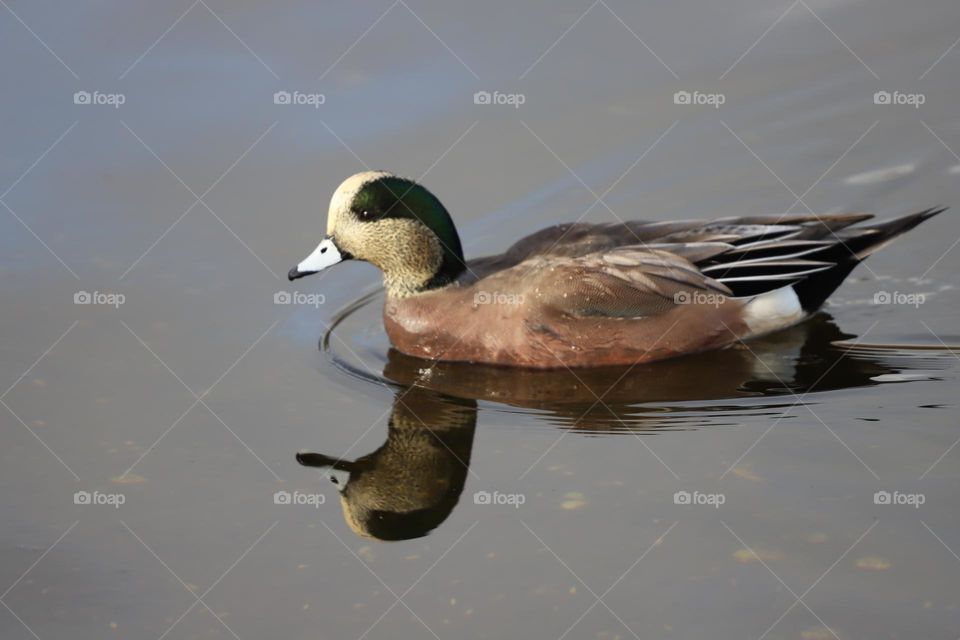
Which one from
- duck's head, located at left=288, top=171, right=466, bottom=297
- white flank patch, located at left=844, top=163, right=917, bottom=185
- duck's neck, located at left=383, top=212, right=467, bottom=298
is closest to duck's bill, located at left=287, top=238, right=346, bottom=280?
duck's head, located at left=288, top=171, right=466, bottom=297

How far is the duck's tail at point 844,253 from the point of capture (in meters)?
10.2

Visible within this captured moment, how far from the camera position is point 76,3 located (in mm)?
13367

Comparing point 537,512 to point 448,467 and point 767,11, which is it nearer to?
point 448,467

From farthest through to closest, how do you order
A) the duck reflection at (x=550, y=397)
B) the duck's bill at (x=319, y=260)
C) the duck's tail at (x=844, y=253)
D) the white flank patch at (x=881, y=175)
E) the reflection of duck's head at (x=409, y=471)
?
the white flank patch at (x=881, y=175) < the duck's tail at (x=844, y=253) < the duck's bill at (x=319, y=260) < the duck reflection at (x=550, y=397) < the reflection of duck's head at (x=409, y=471)

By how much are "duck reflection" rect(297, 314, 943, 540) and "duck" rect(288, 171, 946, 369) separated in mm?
148

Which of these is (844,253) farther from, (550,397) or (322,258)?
(322,258)

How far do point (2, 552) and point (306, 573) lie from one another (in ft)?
5.50

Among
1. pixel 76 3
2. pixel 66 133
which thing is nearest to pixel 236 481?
pixel 66 133

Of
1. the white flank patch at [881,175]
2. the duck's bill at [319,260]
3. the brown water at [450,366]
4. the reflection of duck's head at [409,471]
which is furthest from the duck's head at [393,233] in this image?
the white flank patch at [881,175]

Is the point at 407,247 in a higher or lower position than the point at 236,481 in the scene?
higher

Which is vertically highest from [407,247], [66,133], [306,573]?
[66,133]

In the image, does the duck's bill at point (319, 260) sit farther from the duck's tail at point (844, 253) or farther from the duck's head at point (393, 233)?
the duck's tail at point (844, 253)

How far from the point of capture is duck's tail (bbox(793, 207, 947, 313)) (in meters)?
10.2

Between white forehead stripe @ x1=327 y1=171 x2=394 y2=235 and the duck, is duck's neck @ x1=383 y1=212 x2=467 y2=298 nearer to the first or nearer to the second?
the duck
